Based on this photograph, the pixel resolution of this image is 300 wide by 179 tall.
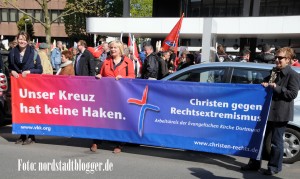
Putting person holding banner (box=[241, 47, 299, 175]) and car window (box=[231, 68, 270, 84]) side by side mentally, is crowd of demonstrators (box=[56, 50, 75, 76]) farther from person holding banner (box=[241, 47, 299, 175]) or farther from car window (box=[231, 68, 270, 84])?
person holding banner (box=[241, 47, 299, 175])

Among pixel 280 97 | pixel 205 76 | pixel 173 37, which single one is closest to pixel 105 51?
pixel 173 37

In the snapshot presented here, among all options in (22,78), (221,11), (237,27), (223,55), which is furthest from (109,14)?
(22,78)

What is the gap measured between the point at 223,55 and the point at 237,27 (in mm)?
16652

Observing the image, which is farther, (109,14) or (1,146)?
(109,14)

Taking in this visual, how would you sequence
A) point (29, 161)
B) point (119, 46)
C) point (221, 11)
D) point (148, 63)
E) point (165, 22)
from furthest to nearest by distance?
point (221, 11) < point (165, 22) < point (148, 63) < point (119, 46) < point (29, 161)

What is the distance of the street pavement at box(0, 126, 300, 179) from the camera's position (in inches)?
200

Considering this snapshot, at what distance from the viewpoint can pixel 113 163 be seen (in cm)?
555

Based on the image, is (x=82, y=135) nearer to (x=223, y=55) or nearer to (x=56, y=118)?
(x=56, y=118)

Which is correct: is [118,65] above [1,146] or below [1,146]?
above

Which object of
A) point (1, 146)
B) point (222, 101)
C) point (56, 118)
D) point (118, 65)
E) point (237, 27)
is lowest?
point (1, 146)

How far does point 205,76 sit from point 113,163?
83.4 inches

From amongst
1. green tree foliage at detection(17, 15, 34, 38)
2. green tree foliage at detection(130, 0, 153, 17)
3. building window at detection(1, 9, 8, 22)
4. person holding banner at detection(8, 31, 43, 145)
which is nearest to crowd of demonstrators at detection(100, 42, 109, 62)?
person holding banner at detection(8, 31, 43, 145)

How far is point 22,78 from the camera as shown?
249 inches

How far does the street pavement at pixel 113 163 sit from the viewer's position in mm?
5070
